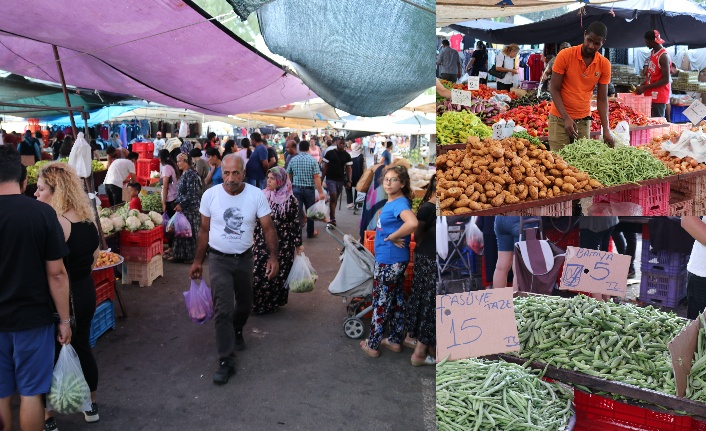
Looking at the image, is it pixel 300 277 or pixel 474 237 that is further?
pixel 300 277

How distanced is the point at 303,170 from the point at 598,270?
6986 millimetres

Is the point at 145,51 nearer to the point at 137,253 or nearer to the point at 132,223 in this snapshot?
the point at 132,223

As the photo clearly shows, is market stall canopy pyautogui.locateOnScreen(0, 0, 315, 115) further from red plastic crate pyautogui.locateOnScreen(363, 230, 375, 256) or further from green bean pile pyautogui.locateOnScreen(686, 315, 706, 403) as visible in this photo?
green bean pile pyautogui.locateOnScreen(686, 315, 706, 403)

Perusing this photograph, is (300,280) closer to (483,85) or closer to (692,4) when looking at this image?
(483,85)

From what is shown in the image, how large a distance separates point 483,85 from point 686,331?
5.86ft

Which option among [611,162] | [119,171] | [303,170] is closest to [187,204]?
[303,170]

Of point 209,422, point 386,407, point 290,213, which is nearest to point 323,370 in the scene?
point 386,407

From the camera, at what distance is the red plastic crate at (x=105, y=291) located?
4969 millimetres

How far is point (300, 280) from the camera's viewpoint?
5.54 m

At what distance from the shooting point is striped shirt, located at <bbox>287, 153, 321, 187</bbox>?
8.59m

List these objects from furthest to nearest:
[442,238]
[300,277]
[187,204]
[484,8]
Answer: [187,204] → [300,277] → [484,8] → [442,238]

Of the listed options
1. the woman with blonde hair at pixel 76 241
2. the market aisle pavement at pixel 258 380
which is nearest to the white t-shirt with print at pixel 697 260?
the market aisle pavement at pixel 258 380

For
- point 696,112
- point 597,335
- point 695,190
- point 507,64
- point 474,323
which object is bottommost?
point 597,335

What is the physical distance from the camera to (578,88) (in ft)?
9.08
